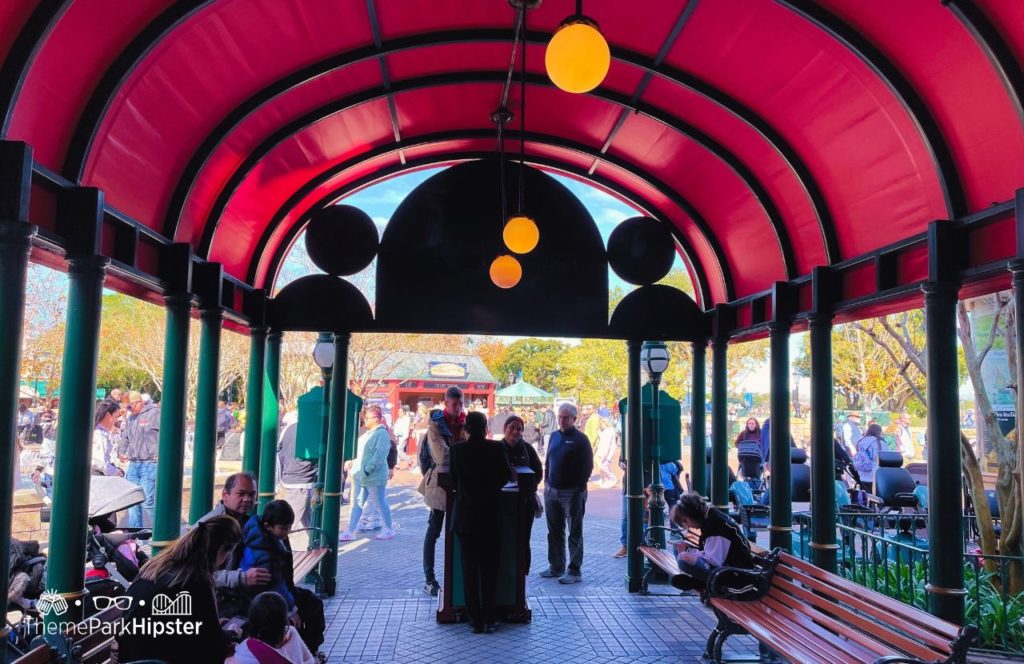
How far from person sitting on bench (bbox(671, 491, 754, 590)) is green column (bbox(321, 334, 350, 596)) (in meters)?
3.78

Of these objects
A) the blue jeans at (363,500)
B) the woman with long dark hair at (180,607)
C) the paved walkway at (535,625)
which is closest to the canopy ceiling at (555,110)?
the woman with long dark hair at (180,607)

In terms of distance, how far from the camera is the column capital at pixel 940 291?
15.4ft

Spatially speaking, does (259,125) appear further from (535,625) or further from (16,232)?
(535,625)

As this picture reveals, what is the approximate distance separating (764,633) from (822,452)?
2.17 metres

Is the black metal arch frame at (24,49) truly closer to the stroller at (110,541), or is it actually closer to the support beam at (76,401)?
the support beam at (76,401)

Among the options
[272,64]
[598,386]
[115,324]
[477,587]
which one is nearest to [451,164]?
[272,64]

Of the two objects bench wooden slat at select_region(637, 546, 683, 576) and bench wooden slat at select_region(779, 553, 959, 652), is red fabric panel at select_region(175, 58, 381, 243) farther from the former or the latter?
bench wooden slat at select_region(779, 553, 959, 652)

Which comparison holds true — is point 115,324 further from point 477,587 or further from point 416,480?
point 477,587

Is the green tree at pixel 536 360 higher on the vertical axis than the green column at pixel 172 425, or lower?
higher

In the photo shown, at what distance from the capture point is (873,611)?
169 inches

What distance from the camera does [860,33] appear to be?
4715 millimetres

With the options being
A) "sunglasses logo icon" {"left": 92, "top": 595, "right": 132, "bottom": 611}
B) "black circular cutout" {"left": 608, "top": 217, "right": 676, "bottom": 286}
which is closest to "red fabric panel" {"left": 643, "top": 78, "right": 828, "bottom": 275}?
"black circular cutout" {"left": 608, "top": 217, "right": 676, "bottom": 286}

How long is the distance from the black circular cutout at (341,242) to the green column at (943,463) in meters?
5.32

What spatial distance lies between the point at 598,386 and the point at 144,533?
32.6 m
